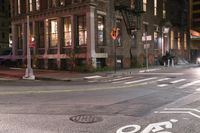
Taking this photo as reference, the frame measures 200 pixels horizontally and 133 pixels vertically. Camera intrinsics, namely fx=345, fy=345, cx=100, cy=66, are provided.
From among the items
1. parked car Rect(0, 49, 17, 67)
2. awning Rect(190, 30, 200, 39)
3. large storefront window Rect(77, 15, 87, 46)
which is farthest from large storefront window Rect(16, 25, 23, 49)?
awning Rect(190, 30, 200, 39)

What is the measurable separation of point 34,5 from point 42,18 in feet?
7.24

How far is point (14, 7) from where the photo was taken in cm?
3888

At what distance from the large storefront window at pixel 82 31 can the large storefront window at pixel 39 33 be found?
217 inches

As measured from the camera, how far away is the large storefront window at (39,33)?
35.2 metres

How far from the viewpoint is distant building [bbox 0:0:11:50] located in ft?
232

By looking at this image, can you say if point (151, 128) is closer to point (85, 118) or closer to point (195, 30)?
point (85, 118)

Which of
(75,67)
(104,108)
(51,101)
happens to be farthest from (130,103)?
(75,67)

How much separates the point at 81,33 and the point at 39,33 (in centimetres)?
629

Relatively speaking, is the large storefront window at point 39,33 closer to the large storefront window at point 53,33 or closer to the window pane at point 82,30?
the large storefront window at point 53,33

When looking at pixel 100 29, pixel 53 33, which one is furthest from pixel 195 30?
pixel 53 33

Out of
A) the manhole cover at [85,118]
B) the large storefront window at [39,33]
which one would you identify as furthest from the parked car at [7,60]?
the manhole cover at [85,118]

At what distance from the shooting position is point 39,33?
3550cm

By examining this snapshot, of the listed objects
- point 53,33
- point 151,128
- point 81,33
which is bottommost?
point 151,128

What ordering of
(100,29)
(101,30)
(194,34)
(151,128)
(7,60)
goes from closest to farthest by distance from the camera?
(151,128), (100,29), (101,30), (7,60), (194,34)
